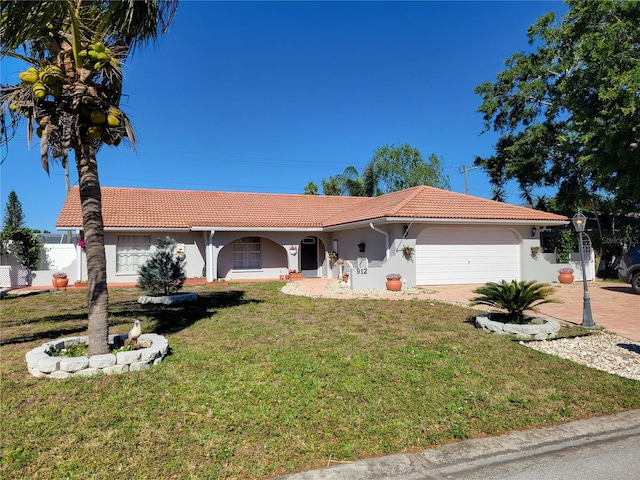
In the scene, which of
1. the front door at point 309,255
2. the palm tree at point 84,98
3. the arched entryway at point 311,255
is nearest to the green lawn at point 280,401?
the palm tree at point 84,98

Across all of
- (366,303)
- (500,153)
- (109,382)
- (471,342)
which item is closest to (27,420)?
(109,382)

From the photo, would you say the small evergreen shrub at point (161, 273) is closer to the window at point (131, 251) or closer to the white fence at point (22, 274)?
the window at point (131, 251)

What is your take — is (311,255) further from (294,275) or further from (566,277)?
(566,277)

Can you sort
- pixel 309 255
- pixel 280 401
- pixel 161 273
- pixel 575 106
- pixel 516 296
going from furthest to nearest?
pixel 309 255 < pixel 575 106 < pixel 161 273 < pixel 516 296 < pixel 280 401

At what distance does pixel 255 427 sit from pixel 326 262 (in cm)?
1720

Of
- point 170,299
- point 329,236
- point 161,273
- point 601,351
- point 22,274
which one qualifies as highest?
point 329,236

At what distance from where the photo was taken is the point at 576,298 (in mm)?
12516

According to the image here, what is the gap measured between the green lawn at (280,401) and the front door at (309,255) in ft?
44.9

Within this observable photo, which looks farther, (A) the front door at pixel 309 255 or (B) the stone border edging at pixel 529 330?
(A) the front door at pixel 309 255

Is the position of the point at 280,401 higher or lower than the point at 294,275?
lower

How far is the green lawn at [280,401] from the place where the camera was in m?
3.50

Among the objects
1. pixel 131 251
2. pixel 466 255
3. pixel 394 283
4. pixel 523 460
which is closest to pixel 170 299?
pixel 394 283

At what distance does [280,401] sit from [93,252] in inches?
143

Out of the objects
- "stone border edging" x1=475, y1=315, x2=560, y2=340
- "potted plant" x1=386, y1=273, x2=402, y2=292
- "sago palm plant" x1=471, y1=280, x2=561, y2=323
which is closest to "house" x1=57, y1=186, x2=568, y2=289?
"potted plant" x1=386, y1=273, x2=402, y2=292
